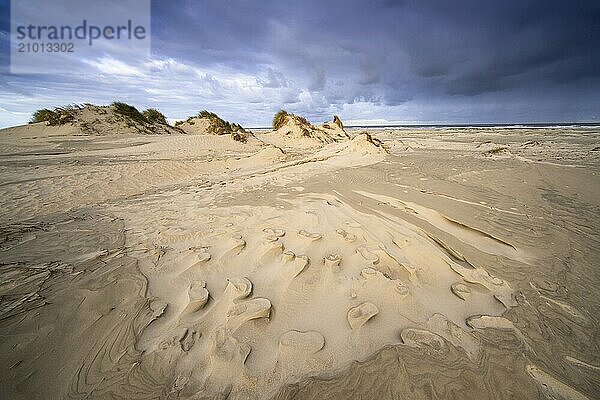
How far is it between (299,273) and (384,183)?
3527 mm

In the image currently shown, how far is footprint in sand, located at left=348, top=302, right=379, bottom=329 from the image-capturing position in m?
1.67

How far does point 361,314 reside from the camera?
5.69 feet

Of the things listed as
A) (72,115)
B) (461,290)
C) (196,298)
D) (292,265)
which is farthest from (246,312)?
(72,115)

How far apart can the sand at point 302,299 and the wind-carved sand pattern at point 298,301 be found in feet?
0.04

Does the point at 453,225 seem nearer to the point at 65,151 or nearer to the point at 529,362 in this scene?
the point at 529,362

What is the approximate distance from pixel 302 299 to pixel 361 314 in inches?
17.9

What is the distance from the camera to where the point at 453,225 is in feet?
10.8

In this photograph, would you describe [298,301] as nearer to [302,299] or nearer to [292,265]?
[302,299]

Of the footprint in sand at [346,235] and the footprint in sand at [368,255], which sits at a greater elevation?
the footprint in sand at [346,235]

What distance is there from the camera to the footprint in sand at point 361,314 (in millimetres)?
1674

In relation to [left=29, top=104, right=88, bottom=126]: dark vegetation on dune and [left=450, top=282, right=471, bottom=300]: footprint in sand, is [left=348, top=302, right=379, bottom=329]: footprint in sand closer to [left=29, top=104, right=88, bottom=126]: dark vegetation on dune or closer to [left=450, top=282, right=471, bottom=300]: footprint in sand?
[left=450, top=282, right=471, bottom=300]: footprint in sand

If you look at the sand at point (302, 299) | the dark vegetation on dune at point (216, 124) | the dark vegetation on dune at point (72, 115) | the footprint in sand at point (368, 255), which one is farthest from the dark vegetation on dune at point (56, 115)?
the footprint in sand at point (368, 255)

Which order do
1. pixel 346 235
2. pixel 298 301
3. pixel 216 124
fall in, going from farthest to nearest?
pixel 216 124
pixel 346 235
pixel 298 301

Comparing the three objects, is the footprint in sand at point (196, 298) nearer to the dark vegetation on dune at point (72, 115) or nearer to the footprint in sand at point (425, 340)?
the footprint in sand at point (425, 340)
